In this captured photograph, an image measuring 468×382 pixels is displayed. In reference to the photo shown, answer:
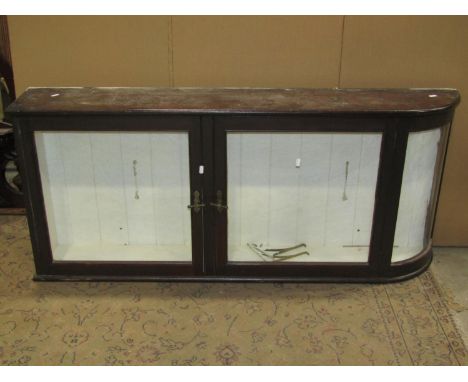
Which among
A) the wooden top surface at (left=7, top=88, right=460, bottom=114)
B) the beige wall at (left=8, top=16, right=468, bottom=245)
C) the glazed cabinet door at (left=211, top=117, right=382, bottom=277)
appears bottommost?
the glazed cabinet door at (left=211, top=117, right=382, bottom=277)

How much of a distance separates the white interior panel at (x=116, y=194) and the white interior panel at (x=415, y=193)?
1.11 m

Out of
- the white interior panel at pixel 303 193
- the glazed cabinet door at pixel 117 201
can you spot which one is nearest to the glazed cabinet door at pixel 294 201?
Result: the white interior panel at pixel 303 193

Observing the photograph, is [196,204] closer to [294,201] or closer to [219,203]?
[219,203]

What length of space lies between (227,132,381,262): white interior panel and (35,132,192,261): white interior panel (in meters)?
0.29

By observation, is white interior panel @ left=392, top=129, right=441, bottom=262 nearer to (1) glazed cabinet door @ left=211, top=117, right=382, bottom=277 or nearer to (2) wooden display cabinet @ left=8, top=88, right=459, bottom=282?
(2) wooden display cabinet @ left=8, top=88, right=459, bottom=282

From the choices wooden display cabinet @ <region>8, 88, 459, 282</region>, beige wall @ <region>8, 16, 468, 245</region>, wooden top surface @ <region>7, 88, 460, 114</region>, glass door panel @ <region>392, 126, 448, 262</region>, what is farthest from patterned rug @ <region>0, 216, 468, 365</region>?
beige wall @ <region>8, 16, 468, 245</region>

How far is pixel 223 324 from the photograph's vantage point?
2.53m

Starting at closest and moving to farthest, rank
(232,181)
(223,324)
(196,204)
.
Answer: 1. (223,324)
2. (196,204)
3. (232,181)

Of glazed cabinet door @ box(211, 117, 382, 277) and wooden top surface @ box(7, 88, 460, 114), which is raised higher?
wooden top surface @ box(7, 88, 460, 114)

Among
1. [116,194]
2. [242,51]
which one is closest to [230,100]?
[242,51]

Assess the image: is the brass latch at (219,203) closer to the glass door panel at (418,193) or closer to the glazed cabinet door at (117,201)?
the glazed cabinet door at (117,201)

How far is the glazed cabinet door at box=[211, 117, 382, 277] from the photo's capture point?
272 centimetres

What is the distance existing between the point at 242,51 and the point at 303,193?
2.65 ft

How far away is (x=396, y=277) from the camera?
284cm
